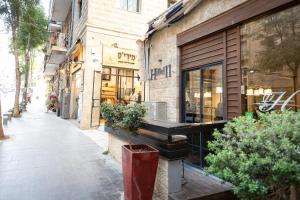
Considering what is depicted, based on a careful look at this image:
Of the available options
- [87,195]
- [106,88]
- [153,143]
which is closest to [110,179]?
[87,195]

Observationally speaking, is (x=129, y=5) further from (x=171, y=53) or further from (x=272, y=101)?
(x=272, y=101)

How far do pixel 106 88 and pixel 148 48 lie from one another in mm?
5754

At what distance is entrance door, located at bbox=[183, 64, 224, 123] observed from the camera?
4.95m

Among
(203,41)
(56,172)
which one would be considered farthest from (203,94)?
(56,172)

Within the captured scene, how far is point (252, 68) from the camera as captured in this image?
4.20 m

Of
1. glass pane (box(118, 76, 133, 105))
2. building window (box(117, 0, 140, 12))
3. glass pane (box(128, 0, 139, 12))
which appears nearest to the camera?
building window (box(117, 0, 140, 12))

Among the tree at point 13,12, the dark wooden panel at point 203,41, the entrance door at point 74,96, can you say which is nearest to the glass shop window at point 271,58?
the dark wooden panel at point 203,41

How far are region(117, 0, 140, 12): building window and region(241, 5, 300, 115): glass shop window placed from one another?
989 centimetres

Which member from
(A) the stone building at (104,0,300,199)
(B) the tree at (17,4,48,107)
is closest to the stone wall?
(A) the stone building at (104,0,300,199)

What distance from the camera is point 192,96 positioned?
5762 millimetres

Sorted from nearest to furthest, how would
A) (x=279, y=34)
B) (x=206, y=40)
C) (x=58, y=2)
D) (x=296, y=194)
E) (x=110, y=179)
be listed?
(x=296, y=194) < (x=279, y=34) < (x=110, y=179) < (x=206, y=40) < (x=58, y=2)

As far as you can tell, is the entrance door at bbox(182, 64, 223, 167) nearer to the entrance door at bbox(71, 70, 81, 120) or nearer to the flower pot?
the flower pot

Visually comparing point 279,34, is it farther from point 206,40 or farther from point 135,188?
point 135,188

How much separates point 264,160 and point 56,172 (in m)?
4.48
